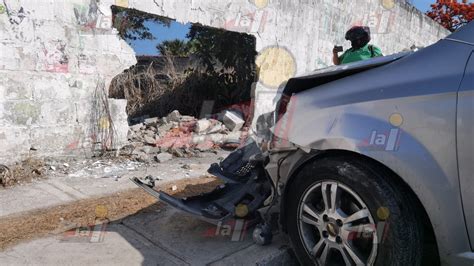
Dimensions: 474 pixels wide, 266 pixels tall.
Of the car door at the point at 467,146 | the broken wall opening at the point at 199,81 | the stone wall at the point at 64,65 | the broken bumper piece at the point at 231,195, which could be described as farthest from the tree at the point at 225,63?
the car door at the point at 467,146

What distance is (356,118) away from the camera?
2.24 m

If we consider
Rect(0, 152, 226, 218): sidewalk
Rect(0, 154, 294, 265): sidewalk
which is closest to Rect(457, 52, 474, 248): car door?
Rect(0, 154, 294, 265): sidewalk

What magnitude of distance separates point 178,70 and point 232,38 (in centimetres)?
147

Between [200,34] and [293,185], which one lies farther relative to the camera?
[200,34]

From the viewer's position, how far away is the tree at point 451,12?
21453mm

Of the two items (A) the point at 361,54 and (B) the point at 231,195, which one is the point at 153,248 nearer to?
(B) the point at 231,195

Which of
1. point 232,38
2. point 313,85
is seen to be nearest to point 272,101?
point 232,38

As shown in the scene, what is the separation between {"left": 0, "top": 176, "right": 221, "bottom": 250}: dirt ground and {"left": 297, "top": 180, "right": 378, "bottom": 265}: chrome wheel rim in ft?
5.63

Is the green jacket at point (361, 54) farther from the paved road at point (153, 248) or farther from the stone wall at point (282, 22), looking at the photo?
the stone wall at point (282, 22)

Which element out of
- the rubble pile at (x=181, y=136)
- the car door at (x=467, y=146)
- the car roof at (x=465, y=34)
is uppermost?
the car roof at (x=465, y=34)

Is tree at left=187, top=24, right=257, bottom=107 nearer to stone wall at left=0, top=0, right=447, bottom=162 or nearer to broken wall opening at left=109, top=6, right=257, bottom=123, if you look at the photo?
broken wall opening at left=109, top=6, right=257, bottom=123

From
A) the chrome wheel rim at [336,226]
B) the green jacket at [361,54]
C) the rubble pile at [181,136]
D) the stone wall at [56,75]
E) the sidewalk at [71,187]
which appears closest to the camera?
the chrome wheel rim at [336,226]

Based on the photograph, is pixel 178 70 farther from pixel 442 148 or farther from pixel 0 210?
pixel 442 148

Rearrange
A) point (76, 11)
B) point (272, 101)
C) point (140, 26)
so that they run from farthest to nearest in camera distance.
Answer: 1. point (140, 26)
2. point (272, 101)
3. point (76, 11)
